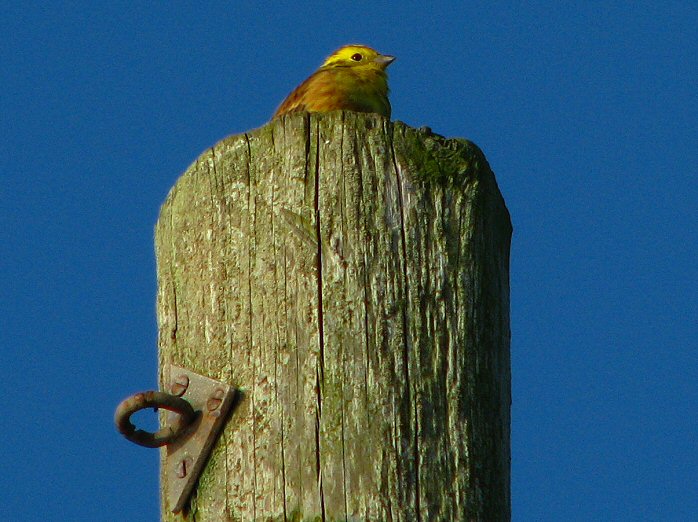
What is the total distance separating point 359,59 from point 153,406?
5.11m

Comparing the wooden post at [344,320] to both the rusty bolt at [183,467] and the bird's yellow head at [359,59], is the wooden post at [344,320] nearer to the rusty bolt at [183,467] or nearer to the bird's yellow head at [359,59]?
the rusty bolt at [183,467]

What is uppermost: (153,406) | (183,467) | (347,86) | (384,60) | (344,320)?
(384,60)

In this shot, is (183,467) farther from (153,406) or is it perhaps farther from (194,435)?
(153,406)

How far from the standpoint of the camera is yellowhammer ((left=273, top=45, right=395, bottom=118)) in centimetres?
695

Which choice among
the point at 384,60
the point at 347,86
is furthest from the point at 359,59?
the point at 347,86

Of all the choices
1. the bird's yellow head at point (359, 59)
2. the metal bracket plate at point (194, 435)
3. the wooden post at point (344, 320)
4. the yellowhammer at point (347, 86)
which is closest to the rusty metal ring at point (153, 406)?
the metal bracket plate at point (194, 435)

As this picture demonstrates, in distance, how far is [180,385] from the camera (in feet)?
11.5

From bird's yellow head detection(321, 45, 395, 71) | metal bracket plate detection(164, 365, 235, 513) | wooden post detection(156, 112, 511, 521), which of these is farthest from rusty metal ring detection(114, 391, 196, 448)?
bird's yellow head detection(321, 45, 395, 71)

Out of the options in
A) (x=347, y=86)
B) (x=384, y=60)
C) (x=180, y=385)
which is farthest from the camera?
(x=384, y=60)

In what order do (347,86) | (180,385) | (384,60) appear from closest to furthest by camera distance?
1. (180,385)
2. (347,86)
3. (384,60)

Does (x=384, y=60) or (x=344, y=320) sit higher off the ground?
(x=384, y=60)

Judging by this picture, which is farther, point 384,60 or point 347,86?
point 384,60

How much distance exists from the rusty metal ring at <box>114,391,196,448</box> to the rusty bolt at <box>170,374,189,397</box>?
8 cm

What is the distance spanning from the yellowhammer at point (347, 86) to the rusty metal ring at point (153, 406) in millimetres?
3246
